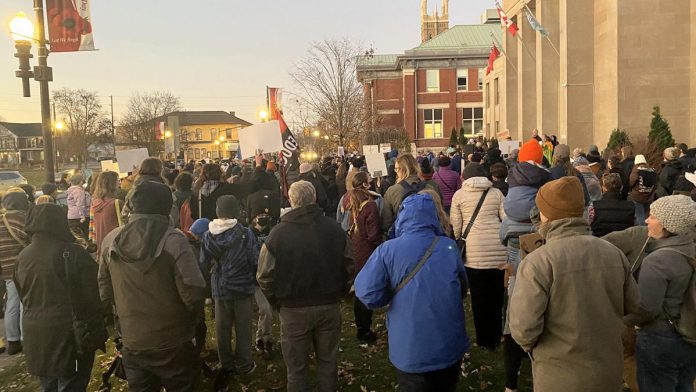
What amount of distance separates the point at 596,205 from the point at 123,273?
481 centimetres

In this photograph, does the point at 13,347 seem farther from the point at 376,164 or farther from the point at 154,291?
the point at 376,164

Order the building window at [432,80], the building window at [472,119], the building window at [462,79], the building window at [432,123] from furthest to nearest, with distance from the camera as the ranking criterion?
the building window at [432,123] < the building window at [472,119] < the building window at [432,80] < the building window at [462,79]

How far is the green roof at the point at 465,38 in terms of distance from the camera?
57188 mm

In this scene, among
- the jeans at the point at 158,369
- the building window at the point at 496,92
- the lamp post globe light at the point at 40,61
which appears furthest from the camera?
the building window at the point at 496,92

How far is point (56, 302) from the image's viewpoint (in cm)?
476

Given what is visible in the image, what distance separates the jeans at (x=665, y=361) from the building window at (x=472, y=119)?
2157 inches

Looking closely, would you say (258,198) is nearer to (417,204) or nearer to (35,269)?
(35,269)

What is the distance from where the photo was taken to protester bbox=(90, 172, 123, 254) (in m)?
7.89

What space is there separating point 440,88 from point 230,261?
174ft

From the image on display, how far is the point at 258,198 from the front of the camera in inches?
308

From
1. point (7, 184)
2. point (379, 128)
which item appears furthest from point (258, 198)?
point (379, 128)

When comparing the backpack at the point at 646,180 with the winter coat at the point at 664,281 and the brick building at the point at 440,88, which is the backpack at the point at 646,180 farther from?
the brick building at the point at 440,88

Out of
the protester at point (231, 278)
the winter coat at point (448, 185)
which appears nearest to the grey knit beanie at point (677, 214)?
the protester at point (231, 278)

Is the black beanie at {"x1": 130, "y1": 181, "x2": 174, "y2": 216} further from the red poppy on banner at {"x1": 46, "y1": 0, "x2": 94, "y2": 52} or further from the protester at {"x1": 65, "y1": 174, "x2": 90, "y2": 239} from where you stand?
the red poppy on banner at {"x1": 46, "y1": 0, "x2": 94, "y2": 52}
